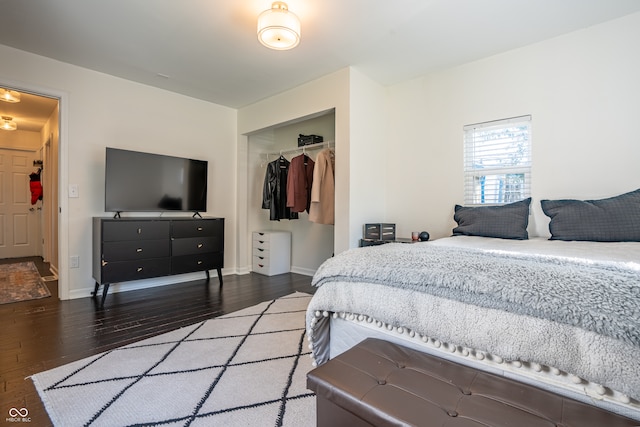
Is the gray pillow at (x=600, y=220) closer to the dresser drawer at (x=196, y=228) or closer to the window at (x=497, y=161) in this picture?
the window at (x=497, y=161)

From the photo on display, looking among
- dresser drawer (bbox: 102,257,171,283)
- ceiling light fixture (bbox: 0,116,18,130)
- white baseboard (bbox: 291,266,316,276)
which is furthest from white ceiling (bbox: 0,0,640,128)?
ceiling light fixture (bbox: 0,116,18,130)

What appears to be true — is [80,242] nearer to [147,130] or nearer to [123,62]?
[147,130]

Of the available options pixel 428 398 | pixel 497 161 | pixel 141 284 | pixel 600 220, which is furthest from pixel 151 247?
pixel 600 220

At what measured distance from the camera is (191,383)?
1.63 metres

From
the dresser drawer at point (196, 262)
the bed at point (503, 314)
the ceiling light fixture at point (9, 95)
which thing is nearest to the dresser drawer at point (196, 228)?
the dresser drawer at point (196, 262)

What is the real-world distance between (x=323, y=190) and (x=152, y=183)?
1965mm

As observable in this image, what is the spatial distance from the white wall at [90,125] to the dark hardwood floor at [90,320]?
460 mm

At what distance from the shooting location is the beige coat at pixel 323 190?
3652mm

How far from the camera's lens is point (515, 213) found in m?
2.54

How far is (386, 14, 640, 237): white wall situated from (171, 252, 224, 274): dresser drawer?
2.28 m

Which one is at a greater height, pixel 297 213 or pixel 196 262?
pixel 297 213

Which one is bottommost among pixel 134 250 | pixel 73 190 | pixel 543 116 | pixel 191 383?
pixel 191 383

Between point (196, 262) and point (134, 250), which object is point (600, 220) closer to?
point (196, 262)

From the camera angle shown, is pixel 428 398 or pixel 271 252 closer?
pixel 428 398
